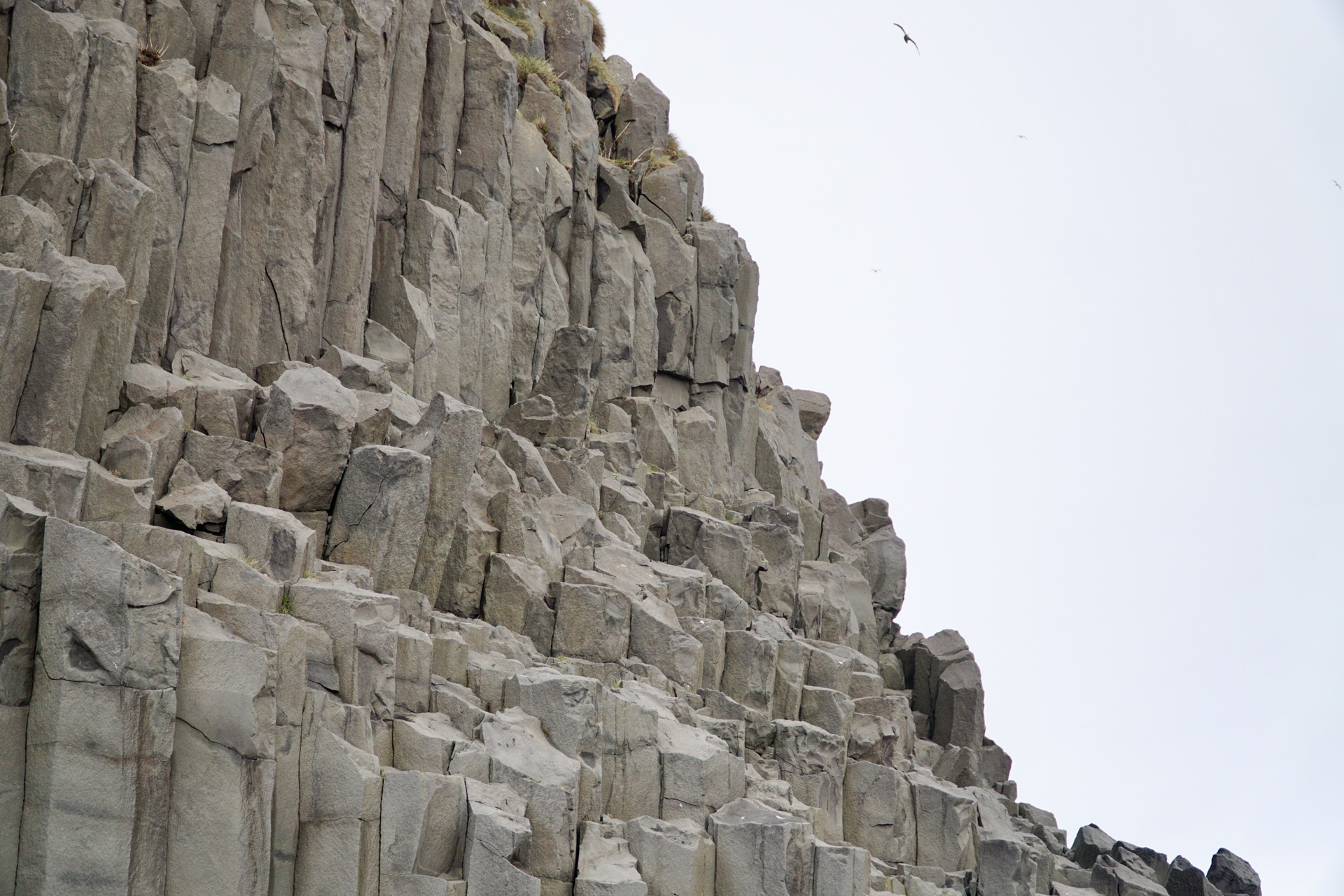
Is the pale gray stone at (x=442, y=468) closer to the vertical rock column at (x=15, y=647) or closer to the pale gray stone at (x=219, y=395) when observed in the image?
the pale gray stone at (x=219, y=395)

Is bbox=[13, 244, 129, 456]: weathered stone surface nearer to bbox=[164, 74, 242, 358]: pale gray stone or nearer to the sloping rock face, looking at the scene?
the sloping rock face

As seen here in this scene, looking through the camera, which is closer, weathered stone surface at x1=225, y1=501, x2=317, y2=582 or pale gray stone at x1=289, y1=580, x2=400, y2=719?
pale gray stone at x1=289, y1=580, x2=400, y2=719

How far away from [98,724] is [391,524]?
9661mm

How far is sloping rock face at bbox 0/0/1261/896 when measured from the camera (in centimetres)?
2198

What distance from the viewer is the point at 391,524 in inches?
1191

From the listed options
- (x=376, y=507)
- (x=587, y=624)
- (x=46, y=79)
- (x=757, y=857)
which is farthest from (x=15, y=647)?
(x=587, y=624)

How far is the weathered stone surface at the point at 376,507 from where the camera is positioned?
98.2 feet

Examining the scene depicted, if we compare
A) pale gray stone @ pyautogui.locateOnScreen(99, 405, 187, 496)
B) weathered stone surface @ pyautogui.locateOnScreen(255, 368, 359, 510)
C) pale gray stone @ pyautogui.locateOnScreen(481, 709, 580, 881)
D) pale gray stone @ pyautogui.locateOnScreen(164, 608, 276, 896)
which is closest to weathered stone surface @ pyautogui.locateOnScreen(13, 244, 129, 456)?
pale gray stone @ pyautogui.locateOnScreen(99, 405, 187, 496)

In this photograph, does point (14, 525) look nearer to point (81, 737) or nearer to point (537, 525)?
point (81, 737)

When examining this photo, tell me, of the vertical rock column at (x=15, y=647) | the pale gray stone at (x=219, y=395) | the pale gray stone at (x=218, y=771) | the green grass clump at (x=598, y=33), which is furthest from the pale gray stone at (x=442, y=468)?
the green grass clump at (x=598, y=33)

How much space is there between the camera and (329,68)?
1470 inches

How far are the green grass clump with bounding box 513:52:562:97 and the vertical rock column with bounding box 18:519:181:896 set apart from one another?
97.6ft

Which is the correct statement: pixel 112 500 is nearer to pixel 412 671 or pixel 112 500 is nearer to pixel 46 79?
pixel 412 671

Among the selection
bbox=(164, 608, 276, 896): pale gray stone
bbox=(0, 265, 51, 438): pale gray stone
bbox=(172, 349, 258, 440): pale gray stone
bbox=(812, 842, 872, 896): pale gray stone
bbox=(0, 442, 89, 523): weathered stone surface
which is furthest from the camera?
bbox=(812, 842, 872, 896): pale gray stone
